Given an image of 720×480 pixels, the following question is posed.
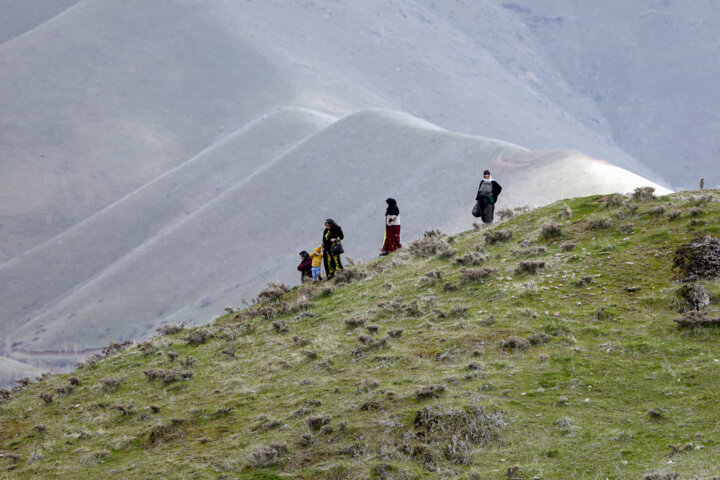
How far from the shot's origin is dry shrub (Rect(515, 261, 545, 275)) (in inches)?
535

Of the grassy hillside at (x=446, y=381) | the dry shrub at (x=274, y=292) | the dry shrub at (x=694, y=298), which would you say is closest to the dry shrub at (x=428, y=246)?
the grassy hillside at (x=446, y=381)

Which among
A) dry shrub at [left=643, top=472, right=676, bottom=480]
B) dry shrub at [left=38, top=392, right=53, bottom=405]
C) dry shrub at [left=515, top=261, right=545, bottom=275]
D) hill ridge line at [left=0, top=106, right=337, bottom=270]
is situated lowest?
dry shrub at [left=643, top=472, right=676, bottom=480]

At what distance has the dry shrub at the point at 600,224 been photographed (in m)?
14.7

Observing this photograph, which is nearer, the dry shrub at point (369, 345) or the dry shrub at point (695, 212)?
the dry shrub at point (369, 345)

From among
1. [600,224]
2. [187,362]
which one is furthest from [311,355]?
[600,224]

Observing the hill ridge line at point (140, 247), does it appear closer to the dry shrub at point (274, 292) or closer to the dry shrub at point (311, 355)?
the dry shrub at point (274, 292)

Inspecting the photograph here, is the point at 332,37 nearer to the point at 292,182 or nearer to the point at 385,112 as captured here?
the point at 385,112

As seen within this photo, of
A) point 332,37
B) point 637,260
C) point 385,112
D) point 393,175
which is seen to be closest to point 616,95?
point 332,37

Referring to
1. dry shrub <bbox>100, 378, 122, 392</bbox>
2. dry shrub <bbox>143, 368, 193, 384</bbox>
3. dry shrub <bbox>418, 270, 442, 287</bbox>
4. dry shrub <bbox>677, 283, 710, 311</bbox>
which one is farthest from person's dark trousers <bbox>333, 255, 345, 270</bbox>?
dry shrub <bbox>677, 283, 710, 311</bbox>

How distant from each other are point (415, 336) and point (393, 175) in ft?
183

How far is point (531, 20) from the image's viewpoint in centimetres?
16438

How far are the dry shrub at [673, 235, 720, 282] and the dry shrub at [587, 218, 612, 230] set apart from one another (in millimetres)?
A: 2422

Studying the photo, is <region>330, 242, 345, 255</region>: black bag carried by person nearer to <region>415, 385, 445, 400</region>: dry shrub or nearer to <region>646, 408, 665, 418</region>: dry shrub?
<region>415, 385, 445, 400</region>: dry shrub

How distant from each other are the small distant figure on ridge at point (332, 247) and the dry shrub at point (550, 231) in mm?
4767
